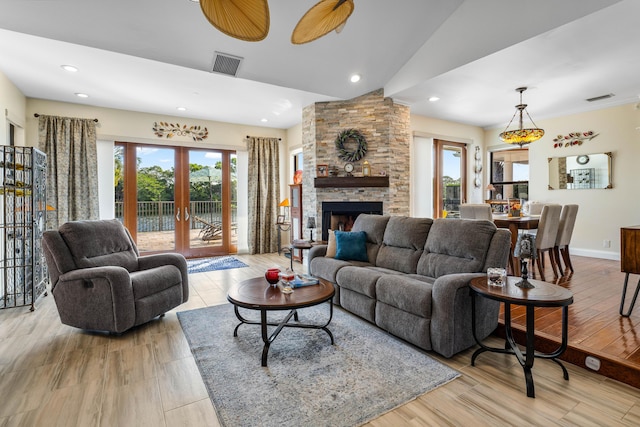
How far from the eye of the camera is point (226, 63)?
13.1 ft

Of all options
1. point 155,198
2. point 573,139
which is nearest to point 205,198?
point 155,198

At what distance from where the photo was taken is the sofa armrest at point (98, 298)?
8.78 feet

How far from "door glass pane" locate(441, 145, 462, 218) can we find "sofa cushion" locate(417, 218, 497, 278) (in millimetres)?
3948

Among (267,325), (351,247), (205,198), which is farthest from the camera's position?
(205,198)

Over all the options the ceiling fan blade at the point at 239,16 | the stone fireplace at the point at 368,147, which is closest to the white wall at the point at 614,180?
the stone fireplace at the point at 368,147

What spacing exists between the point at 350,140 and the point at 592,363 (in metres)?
4.10

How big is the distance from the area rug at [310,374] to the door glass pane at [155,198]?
3.68m

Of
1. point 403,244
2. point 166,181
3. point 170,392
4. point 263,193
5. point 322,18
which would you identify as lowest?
point 170,392

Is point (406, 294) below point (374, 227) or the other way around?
below

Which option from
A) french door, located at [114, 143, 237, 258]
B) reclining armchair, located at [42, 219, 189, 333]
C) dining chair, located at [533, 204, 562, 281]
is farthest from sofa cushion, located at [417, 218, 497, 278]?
french door, located at [114, 143, 237, 258]

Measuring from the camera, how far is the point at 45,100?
197 inches

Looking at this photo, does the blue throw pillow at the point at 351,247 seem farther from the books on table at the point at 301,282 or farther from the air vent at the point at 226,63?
the air vent at the point at 226,63

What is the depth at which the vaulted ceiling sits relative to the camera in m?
3.11

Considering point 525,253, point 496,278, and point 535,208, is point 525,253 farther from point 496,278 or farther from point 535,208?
point 535,208
